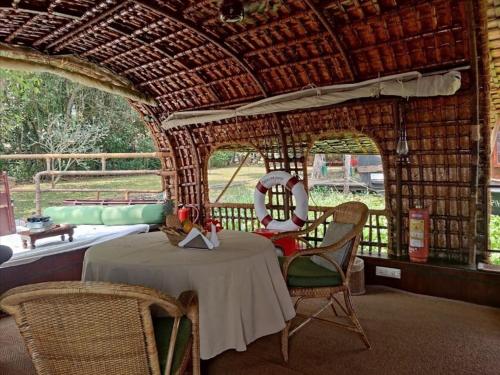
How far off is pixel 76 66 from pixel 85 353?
15.1 feet

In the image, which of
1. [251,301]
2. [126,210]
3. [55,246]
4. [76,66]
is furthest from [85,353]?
[76,66]

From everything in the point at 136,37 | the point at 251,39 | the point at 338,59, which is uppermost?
the point at 136,37

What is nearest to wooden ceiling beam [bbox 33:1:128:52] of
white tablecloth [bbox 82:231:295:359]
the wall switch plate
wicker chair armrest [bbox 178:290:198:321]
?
white tablecloth [bbox 82:231:295:359]

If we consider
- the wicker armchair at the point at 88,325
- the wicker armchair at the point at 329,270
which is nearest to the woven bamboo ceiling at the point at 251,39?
the wicker armchair at the point at 329,270

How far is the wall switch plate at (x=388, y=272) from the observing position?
405 centimetres

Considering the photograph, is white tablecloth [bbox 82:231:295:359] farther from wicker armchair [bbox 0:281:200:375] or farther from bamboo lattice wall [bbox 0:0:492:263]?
bamboo lattice wall [bbox 0:0:492:263]

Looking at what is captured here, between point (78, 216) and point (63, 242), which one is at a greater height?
point (78, 216)

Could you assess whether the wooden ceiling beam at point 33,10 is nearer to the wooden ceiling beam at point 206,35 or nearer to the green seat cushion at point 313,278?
the wooden ceiling beam at point 206,35

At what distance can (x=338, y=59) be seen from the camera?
4.27 meters

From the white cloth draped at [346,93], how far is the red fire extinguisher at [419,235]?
46.2 inches

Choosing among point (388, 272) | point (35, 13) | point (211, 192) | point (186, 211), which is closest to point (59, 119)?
point (211, 192)

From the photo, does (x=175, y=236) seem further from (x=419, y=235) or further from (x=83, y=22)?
(x=83, y=22)

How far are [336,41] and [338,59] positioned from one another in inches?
14.4

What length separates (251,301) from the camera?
225 centimetres
